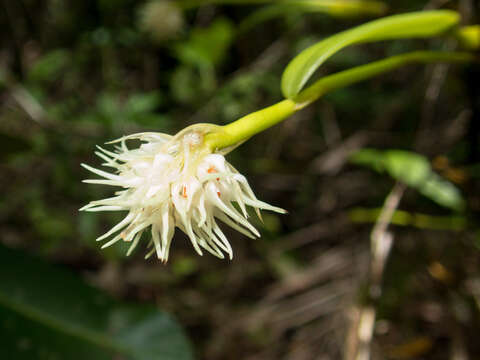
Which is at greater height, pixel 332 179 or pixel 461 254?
pixel 332 179

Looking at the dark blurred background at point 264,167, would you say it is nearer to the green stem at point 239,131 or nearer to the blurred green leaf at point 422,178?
the blurred green leaf at point 422,178

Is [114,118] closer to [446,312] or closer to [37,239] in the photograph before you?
[37,239]

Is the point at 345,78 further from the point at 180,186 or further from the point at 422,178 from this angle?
the point at 422,178

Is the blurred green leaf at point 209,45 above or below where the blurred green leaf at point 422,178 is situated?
above

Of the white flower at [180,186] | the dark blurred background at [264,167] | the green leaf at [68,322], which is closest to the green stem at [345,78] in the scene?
the white flower at [180,186]

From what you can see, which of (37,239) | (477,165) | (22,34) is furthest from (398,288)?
(22,34)

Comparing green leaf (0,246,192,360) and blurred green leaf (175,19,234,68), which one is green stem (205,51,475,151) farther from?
blurred green leaf (175,19,234,68)

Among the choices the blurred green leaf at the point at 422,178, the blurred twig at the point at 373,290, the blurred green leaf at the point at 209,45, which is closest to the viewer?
the blurred twig at the point at 373,290
